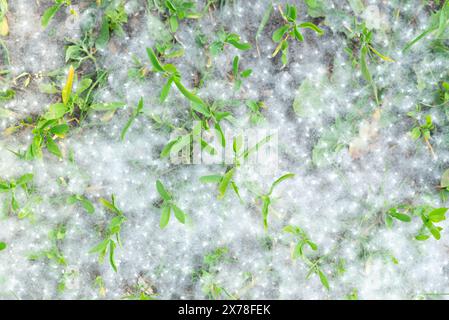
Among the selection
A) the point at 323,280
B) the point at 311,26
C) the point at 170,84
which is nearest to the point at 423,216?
the point at 323,280

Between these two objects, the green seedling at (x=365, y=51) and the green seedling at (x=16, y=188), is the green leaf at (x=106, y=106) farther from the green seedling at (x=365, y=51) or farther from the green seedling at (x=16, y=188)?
the green seedling at (x=365, y=51)

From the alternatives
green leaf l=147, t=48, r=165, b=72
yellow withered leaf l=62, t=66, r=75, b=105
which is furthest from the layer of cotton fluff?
green leaf l=147, t=48, r=165, b=72

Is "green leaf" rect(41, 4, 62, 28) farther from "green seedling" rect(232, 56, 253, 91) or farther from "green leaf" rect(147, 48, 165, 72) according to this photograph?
"green seedling" rect(232, 56, 253, 91)

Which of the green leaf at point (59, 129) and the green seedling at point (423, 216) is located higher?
the green leaf at point (59, 129)

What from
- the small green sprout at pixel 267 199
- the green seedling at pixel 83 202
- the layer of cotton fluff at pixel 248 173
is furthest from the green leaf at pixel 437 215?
the green seedling at pixel 83 202

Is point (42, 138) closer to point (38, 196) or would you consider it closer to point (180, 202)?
point (38, 196)
